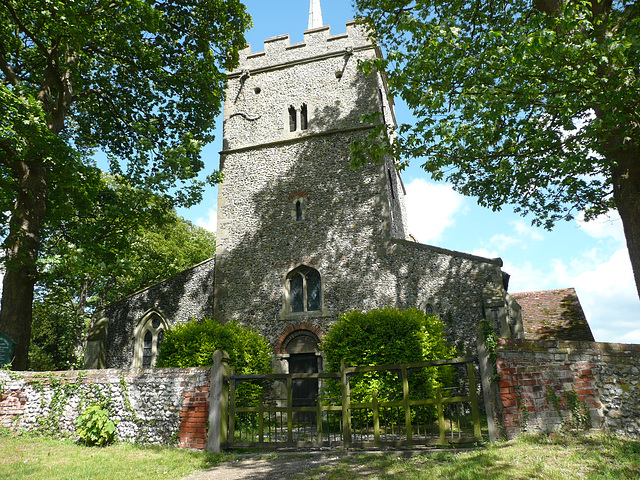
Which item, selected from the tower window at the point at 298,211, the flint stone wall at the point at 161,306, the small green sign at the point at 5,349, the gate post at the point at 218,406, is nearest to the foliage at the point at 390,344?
the gate post at the point at 218,406

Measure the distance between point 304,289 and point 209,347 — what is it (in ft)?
13.4

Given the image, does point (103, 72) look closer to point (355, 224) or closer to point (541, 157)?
point (355, 224)

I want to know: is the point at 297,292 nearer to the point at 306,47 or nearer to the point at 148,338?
the point at 148,338

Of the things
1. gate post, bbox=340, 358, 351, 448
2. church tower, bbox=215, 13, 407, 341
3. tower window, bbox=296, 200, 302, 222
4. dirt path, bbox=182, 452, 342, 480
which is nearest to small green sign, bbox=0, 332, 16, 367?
dirt path, bbox=182, 452, 342, 480

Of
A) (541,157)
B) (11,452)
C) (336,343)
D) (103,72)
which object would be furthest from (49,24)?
(541,157)

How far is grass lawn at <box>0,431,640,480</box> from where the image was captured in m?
5.50

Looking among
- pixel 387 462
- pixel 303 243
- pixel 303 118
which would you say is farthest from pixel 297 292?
pixel 387 462

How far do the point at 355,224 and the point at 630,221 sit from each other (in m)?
8.52

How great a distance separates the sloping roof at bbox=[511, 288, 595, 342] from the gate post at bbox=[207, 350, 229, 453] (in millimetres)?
10687

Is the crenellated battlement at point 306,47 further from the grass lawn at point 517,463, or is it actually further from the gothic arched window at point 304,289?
the grass lawn at point 517,463

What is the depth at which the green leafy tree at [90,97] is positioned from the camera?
1076 centimetres

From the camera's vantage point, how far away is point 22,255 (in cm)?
1077

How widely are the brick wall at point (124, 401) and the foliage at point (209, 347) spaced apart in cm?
301

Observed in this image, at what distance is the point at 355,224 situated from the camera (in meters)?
15.5
